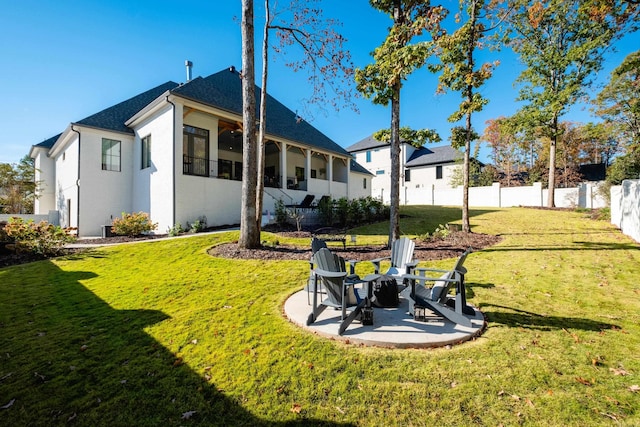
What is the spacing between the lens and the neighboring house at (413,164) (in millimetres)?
31886

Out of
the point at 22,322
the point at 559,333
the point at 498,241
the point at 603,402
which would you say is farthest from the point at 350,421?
the point at 498,241

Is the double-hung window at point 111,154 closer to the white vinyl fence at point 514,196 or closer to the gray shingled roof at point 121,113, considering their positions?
the gray shingled roof at point 121,113

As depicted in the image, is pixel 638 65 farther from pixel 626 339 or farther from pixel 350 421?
pixel 350 421

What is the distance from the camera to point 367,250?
8.45 metres

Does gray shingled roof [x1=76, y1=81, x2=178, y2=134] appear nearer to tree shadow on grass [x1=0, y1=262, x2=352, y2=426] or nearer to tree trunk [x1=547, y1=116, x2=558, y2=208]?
tree shadow on grass [x1=0, y1=262, x2=352, y2=426]

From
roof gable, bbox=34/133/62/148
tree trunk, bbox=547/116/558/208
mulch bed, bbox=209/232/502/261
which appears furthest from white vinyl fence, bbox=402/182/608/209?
roof gable, bbox=34/133/62/148

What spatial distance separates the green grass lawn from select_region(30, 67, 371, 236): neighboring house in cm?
755

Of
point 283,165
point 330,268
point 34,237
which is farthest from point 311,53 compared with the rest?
point 34,237

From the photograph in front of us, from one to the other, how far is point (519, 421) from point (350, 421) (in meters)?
1.35

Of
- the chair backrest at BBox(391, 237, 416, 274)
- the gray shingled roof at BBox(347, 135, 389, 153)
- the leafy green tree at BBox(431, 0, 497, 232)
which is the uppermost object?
the gray shingled roof at BBox(347, 135, 389, 153)

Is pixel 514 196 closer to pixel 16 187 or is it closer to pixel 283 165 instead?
pixel 283 165

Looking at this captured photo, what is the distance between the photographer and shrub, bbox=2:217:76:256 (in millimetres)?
8977

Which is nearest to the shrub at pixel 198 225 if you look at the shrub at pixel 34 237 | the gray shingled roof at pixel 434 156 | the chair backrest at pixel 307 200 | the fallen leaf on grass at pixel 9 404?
the shrub at pixel 34 237

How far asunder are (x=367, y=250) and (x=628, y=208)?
9142mm
